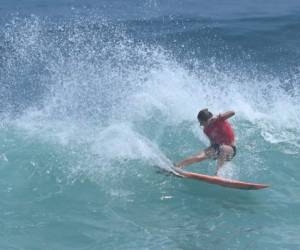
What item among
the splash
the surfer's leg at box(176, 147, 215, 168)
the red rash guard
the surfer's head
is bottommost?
the surfer's leg at box(176, 147, 215, 168)

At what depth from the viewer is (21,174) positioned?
1192 centimetres

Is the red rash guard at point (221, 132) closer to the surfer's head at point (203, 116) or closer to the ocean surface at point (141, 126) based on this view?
the surfer's head at point (203, 116)

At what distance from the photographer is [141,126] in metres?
13.9

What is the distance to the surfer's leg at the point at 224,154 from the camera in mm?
11516

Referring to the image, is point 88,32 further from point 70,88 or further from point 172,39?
point 70,88

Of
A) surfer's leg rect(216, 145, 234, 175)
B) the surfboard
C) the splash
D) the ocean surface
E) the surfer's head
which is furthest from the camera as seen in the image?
the splash

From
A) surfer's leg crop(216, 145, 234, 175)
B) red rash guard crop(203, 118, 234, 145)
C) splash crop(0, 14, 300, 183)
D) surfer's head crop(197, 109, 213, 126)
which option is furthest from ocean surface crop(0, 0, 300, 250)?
surfer's head crop(197, 109, 213, 126)

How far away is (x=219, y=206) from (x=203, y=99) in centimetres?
522

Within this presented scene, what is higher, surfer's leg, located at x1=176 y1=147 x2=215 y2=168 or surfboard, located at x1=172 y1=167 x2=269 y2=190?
surfer's leg, located at x1=176 y1=147 x2=215 y2=168

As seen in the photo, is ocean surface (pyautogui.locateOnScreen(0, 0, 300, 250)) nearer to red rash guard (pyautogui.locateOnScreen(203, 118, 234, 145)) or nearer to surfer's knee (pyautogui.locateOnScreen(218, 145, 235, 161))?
surfer's knee (pyautogui.locateOnScreen(218, 145, 235, 161))

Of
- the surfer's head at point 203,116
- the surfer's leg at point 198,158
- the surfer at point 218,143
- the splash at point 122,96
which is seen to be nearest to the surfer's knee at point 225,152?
the surfer at point 218,143

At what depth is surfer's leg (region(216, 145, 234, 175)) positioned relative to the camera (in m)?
11.5

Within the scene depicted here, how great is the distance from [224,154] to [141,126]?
2978mm

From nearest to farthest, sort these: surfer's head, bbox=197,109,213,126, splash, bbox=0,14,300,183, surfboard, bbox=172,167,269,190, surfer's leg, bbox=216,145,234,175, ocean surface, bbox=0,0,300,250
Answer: ocean surface, bbox=0,0,300,250
surfboard, bbox=172,167,269,190
surfer's head, bbox=197,109,213,126
surfer's leg, bbox=216,145,234,175
splash, bbox=0,14,300,183
